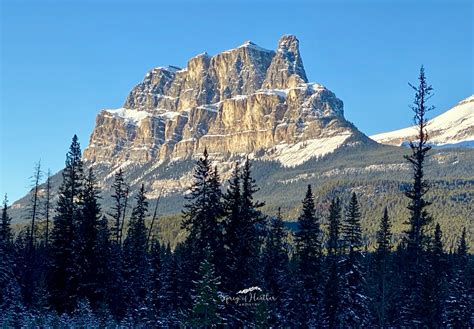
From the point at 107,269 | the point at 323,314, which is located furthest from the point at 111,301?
the point at 323,314

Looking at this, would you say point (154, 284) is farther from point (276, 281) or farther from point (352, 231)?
point (352, 231)

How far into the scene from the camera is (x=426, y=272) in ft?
163

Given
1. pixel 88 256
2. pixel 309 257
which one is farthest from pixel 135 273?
pixel 309 257

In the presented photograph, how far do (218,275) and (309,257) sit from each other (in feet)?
60.4

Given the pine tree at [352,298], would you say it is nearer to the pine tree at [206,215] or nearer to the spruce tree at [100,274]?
the pine tree at [206,215]

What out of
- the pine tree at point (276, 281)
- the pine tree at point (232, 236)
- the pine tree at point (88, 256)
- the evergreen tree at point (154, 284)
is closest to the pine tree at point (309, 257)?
the pine tree at point (276, 281)

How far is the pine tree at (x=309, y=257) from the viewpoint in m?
58.5

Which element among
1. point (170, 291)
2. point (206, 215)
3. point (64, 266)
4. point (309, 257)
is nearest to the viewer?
point (206, 215)

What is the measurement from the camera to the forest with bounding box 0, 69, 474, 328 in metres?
40.3

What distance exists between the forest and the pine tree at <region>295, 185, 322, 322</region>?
0.28ft

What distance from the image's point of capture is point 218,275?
42.0m

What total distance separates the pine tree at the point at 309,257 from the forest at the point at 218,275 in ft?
0.28

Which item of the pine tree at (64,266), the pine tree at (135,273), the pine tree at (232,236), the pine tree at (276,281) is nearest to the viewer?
the pine tree at (232,236)

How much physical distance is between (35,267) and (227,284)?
27.6 meters
